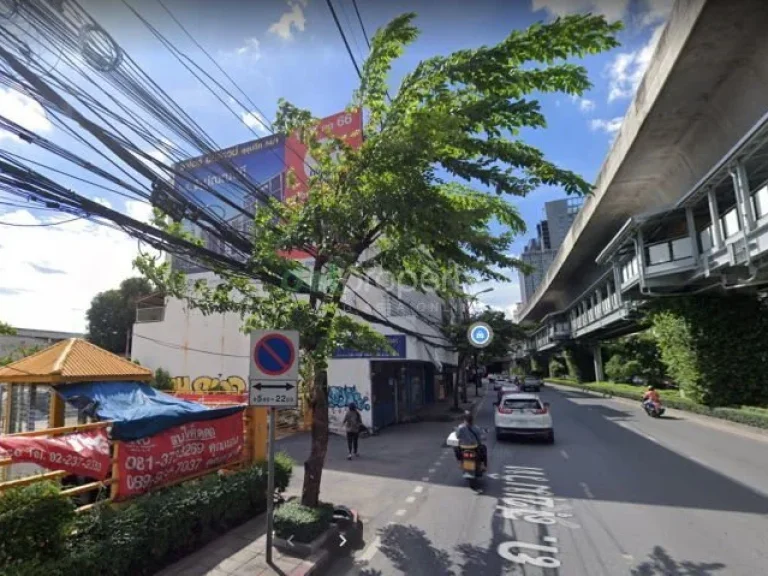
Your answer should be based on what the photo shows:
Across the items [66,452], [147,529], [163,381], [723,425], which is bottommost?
[723,425]

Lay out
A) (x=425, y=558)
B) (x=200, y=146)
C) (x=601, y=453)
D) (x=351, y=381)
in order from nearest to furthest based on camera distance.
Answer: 1. (x=425, y=558)
2. (x=200, y=146)
3. (x=601, y=453)
4. (x=351, y=381)

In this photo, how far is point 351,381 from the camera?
17797 millimetres

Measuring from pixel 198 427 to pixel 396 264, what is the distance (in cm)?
400

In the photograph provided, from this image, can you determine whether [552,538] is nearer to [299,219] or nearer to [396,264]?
[396,264]

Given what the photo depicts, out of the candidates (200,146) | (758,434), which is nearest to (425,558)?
(200,146)

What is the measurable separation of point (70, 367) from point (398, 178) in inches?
250

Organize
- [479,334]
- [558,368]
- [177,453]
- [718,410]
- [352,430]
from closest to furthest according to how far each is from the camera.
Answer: [177,453], [352,430], [718,410], [479,334], [558,368]

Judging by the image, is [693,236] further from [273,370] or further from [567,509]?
[273,370]

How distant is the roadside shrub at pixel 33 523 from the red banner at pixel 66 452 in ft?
3.88

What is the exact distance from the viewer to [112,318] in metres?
39.8

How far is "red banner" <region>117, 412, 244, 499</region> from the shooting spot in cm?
562

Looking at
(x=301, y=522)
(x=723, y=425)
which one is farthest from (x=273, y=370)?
(x=723, y=425)

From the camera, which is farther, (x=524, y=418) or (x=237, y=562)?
(x=524, y=418)

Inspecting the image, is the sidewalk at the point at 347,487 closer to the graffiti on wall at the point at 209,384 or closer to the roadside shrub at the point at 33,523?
the roadside shrub at the point at 33,523
